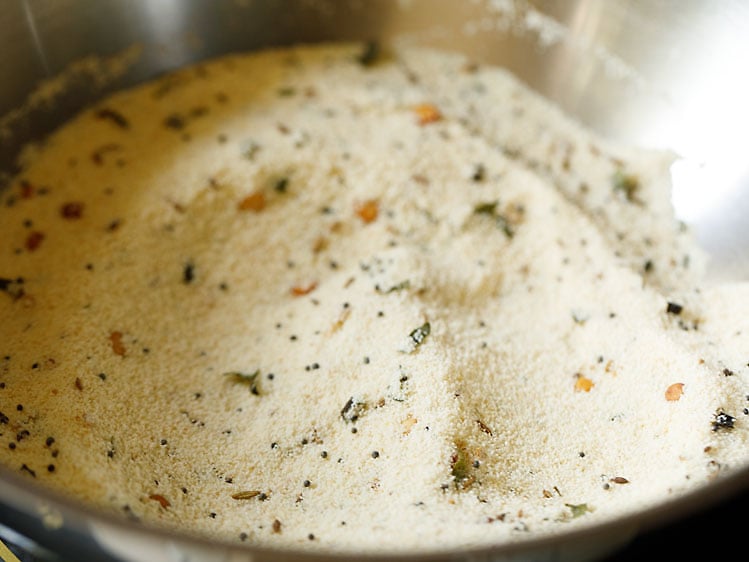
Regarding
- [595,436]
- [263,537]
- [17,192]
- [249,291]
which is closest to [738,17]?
[595,436]

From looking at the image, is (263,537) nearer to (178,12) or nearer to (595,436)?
(595,436)

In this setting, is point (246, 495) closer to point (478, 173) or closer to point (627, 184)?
point (478, 173)

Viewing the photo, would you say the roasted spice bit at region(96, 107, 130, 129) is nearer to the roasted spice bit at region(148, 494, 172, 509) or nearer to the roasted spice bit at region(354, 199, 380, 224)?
the roasted spice bit at region(354, 199, 380, 224)

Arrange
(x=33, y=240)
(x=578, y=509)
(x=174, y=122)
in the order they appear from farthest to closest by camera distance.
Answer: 1. (x=174, y=122)
2. (x=33, y=240)
3. (x=578, y=509)

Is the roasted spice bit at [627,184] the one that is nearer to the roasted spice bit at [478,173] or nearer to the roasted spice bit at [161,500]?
the roasted spice bit at [478,173]

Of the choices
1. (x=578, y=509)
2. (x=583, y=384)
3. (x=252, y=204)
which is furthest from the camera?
(x=252, y=204)

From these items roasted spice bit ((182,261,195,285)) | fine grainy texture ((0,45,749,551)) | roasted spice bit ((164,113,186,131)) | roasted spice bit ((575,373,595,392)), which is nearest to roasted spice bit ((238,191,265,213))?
fine grainy texture ((0,45,749,551))

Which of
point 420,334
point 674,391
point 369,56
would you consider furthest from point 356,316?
point 369,56
